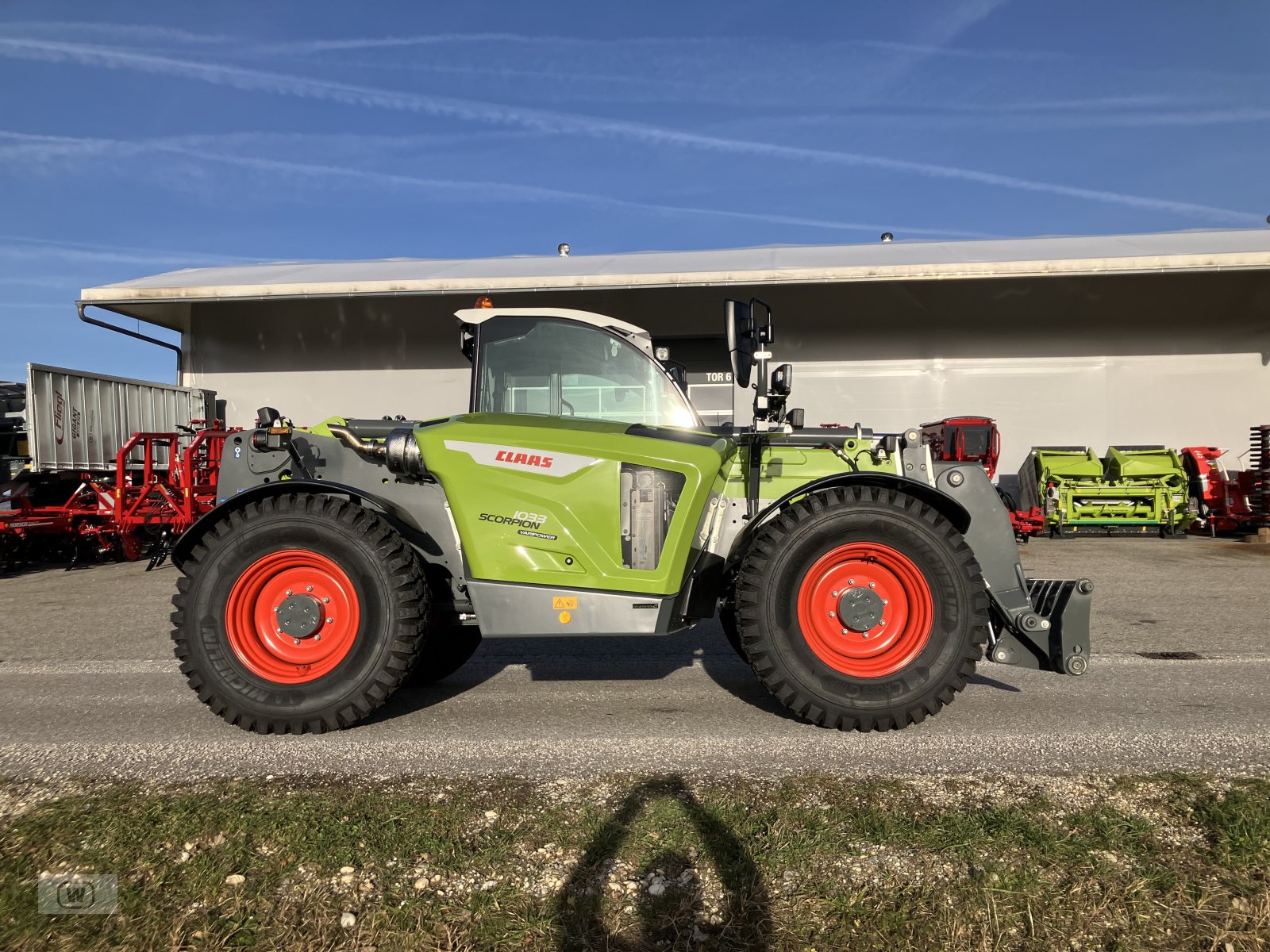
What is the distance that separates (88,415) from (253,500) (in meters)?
12.0

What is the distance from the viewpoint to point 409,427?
404 centimetres

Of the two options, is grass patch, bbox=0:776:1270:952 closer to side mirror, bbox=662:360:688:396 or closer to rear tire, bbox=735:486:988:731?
rear tire, bbox=735:486:988:731

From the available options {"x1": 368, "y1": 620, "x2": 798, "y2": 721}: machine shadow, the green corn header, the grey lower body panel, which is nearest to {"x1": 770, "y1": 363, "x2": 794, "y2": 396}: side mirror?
the grey lower body panel

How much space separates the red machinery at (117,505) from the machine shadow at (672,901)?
35.7ft

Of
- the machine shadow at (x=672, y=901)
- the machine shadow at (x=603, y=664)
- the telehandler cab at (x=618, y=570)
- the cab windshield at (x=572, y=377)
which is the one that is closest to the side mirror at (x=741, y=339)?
the telehandler cab at (x=618, y=570)

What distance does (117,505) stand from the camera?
38.2ft

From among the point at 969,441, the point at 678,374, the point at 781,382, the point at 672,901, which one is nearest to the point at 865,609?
the point at 781,382

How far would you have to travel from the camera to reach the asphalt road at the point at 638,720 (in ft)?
10.6

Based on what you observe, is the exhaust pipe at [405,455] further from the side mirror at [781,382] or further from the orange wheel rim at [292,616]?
the side mirror at [781,382]

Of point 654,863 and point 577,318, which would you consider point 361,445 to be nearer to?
point 577,318

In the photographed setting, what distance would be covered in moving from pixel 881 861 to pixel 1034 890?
40 centimetres

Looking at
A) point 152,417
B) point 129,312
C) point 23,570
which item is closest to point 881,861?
point 23,570

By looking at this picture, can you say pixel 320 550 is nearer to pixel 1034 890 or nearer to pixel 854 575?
pixel 854 575

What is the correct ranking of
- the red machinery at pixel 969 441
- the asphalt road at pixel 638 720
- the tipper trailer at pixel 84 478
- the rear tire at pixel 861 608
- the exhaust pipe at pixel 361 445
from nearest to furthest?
the asphalt road at pixel 638 720 < the rear tire at pixel 861 608 < the exhaust pipe at pixel 361 445 < the tipper trailer at pixel 84 478 < the red machinery at pixel 969 441
